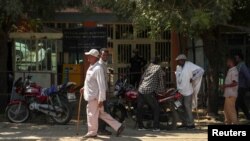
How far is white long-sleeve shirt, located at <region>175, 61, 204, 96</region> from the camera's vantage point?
41.9ft

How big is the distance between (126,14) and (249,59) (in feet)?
28.8

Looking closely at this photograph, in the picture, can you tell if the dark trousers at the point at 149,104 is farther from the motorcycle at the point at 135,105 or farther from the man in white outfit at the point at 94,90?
the man in white outfit at the point at 94,90

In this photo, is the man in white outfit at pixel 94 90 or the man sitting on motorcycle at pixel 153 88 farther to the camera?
the man sitting on motorcycle at pixel 153 88

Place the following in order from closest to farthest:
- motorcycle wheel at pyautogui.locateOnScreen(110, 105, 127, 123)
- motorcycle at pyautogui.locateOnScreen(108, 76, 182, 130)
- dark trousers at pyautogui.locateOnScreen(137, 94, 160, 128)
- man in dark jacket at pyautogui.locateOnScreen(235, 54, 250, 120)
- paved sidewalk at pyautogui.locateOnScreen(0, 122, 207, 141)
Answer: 1. paved sidewalk at pyautogui.locateOnScreen(0, 122, 207, 141)
2. dark trousers at pyautogui.locateOnScreen(137, 94, 160, 128)
3. motorcycle at pyautogui.locateOnScreen(108, 76, 182, 130)
4. motorcycle wheel at pyautogui.locateOnScreen(110, 105, 127, 123)
5. man in dark jacket at pyautogui.locateOnScreen(235, 54, 250, 120)

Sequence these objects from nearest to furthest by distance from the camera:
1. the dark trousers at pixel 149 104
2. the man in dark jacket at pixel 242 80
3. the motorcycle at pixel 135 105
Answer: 1. the dark trousers at pixel 149 104
2. the motorcycle at pixel 135 105
3. the man in dark jacket at pixel 242 80

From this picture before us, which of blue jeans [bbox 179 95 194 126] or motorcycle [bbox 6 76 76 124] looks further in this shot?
motorcycle [bbox 6 76 76 124]

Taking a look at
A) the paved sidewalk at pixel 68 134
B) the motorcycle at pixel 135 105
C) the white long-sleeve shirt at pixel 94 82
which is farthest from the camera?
the motorcycle at pixel 135 105

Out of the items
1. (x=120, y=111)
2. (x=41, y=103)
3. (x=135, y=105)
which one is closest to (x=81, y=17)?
(x=41, y=103)

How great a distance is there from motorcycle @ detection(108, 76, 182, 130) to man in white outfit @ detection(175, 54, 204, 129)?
172 millimetres

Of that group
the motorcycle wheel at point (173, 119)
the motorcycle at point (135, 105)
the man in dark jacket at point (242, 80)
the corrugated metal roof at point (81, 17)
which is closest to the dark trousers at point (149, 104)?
the motorcycle at point (135, 105)

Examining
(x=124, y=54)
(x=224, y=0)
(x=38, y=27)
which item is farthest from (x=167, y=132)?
(x=124, y=54)

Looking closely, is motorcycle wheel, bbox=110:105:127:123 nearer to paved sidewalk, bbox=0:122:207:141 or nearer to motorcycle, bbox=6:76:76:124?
paved sidewalk, bbox=0:122:207:141

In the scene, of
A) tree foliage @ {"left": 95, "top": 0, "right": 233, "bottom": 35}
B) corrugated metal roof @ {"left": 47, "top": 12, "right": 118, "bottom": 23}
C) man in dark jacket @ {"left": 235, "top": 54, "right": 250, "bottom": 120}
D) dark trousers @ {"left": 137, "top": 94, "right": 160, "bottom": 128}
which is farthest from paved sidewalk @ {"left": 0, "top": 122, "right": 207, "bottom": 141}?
corrugated metal roof @ {"left": 47, "top": 12, "right": 118, "bottom": 23}

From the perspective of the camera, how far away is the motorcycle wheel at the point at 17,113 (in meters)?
13.5
